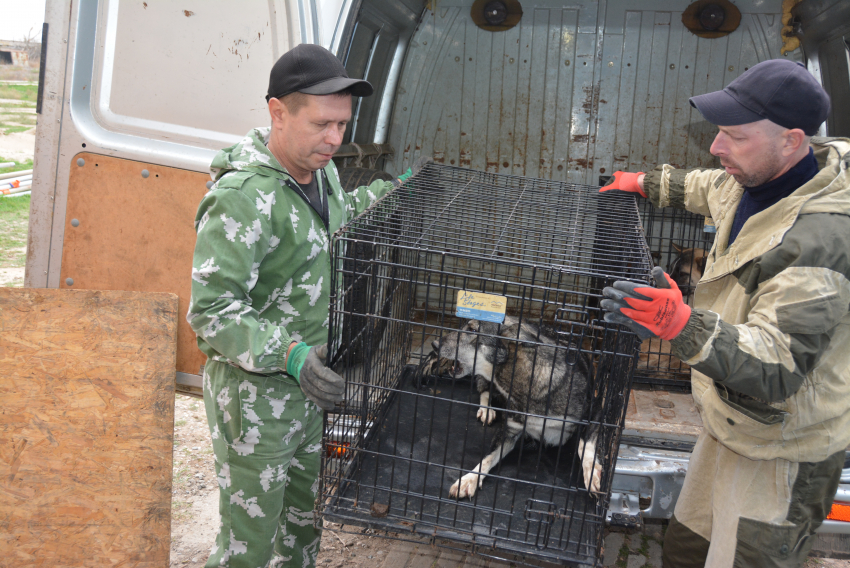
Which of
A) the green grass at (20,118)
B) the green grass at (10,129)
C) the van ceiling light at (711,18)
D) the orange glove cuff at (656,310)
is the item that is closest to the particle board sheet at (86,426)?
the orange glove cuff at (656,310)

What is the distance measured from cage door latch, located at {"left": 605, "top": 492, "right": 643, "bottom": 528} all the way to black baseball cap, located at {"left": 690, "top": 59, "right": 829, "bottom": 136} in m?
1.62

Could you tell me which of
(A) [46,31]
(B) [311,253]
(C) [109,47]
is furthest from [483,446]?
(A) [46,31]

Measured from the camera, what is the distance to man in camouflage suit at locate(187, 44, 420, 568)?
1.98 metres

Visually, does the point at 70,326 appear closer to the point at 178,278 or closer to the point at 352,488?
the point at 178,278

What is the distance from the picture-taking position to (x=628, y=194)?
3.19 meters

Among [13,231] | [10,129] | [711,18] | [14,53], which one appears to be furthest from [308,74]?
[14,53]

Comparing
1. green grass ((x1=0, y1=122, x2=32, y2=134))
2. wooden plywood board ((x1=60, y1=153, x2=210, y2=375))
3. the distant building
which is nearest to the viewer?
wooden plywood board ((x1=60, y1=153, x2=210, y2=375))

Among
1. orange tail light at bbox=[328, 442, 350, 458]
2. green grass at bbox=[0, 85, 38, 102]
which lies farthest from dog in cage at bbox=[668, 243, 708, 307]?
green grass at bbox=[0, 85, 38, 102]

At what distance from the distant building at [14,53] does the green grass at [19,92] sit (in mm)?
673

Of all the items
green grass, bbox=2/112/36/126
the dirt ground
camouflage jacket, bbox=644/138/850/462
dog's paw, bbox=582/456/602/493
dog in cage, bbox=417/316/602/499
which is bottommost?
the dirt ground

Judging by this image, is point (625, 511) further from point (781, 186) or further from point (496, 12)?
point (496, 12)

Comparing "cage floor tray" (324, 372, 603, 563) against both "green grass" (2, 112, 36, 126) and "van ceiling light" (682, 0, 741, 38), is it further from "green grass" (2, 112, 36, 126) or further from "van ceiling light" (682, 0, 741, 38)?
"green grass" (2, 112, 36, 126)

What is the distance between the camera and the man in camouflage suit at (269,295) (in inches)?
78.0

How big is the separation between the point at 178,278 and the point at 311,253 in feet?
3.61
